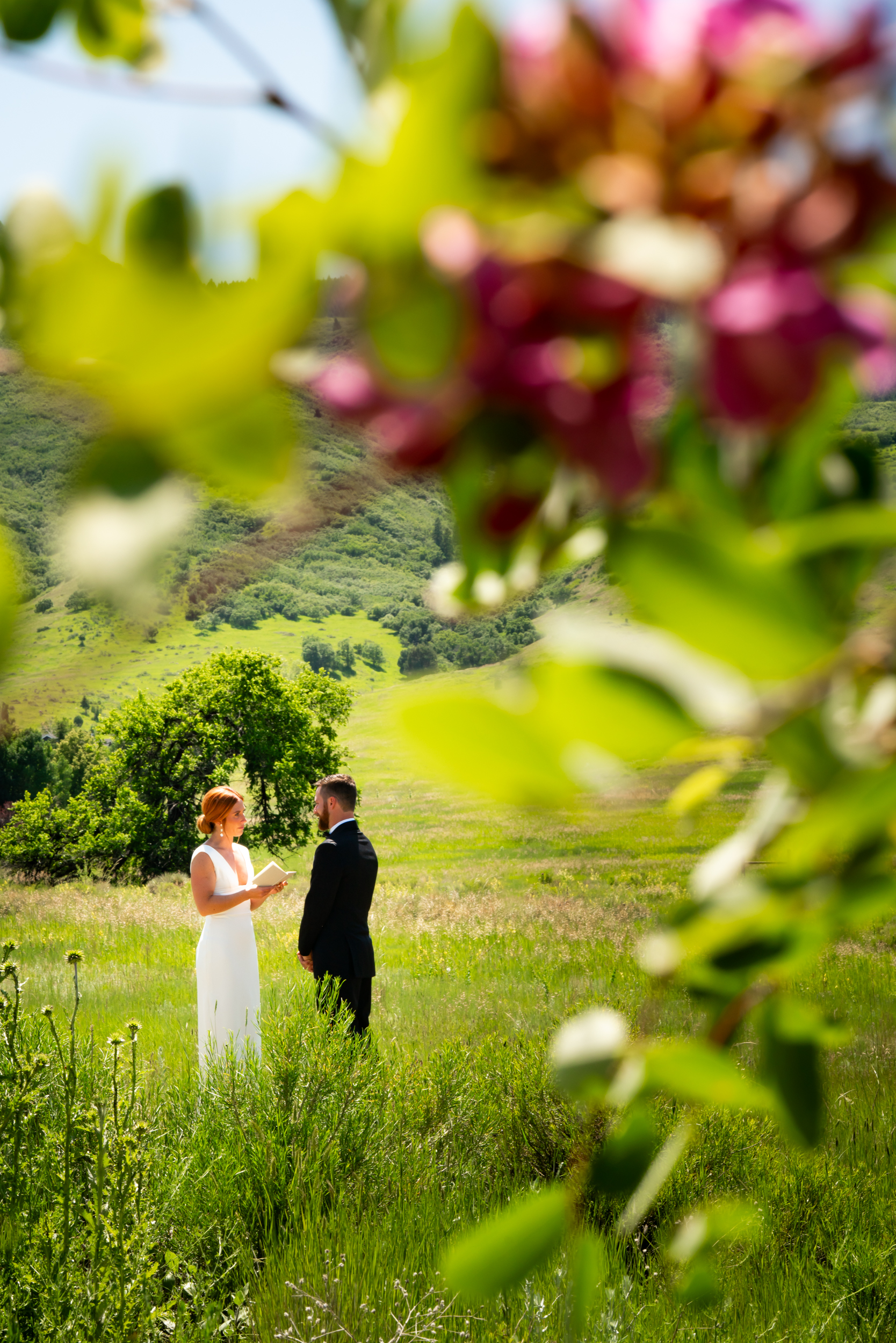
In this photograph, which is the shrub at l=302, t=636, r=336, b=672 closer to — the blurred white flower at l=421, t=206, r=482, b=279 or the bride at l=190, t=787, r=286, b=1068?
the bride at l=190, t=787, r=286, b=1068

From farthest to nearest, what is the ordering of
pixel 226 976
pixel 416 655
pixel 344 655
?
pixel 344 655
pixel 416 655
pixel 226 976

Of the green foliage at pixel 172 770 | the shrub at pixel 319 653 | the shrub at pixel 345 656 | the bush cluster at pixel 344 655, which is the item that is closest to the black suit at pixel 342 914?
the green foliage at pixel 172 770

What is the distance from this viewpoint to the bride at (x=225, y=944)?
11.5 feet

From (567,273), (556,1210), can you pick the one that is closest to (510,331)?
(567,273)

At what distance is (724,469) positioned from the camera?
178mm

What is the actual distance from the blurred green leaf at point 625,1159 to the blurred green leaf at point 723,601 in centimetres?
16

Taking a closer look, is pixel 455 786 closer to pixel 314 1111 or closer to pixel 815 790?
pixel 815 790

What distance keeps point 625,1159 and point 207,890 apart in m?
3.41

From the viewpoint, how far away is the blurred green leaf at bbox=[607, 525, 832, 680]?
0.13 meters

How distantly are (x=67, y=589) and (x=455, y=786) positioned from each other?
8 cm

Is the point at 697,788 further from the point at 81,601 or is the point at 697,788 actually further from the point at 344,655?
the point at 344,655

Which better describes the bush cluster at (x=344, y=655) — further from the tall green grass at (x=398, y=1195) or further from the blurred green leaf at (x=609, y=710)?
the blurred green leaf at (x=609, y=710)

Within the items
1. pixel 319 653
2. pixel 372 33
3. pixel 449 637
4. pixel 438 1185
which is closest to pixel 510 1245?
pixel 372 33

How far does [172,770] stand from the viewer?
15.0 m
